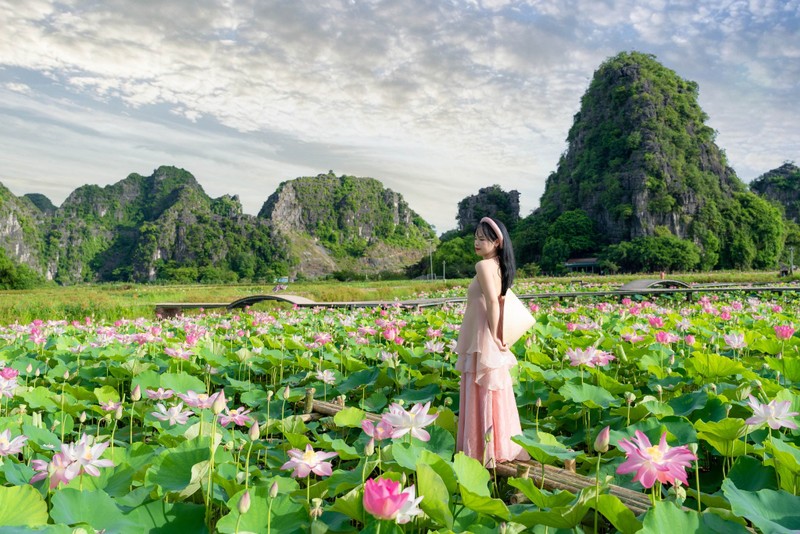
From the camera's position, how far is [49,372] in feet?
12.4

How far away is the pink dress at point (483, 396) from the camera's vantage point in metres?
2.33

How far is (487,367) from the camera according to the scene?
93.2 inches

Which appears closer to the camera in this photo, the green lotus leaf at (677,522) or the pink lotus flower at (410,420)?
the green lotus leaf at (677,522)

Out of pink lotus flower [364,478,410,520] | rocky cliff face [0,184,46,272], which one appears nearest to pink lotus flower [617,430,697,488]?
pink lotus flower [364,478,410,520]

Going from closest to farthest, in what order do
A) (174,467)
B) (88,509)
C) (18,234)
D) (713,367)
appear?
(88,509), (174,467), (713,367), (18,234)

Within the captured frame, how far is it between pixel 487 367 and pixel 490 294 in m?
0.32

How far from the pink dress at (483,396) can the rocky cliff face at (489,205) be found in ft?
236

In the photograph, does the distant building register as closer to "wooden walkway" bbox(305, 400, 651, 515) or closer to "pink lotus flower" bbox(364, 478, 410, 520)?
"wooden walkway" bbox(305, 400, 651, 515)

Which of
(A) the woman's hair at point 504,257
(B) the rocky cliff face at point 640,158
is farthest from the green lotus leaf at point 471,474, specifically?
(B) the rocky cliff face at point 640,158

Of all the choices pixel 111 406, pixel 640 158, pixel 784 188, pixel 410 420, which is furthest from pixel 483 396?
pixel 784 188

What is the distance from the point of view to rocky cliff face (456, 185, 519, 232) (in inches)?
2940

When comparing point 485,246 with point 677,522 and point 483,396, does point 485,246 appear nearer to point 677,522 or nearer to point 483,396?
point 483,396

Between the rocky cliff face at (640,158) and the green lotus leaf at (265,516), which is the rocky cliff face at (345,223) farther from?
the green lotus leaf at (265,516)

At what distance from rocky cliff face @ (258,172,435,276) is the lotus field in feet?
338
